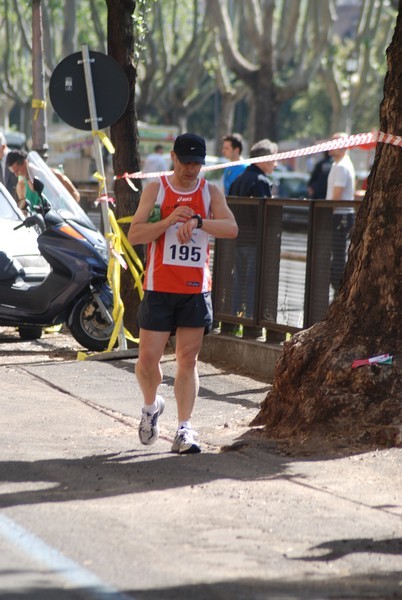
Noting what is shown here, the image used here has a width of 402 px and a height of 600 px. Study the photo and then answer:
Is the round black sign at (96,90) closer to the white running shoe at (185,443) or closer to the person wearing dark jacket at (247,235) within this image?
the person wearing dark jacket at (247,235)

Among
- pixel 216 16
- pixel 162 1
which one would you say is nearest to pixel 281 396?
pixel 216 16

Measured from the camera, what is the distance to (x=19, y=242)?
44.7 ft

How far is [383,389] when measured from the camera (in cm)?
781

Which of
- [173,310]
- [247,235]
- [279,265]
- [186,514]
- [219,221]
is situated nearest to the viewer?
[186,514]

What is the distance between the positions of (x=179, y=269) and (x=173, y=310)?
0.26 m

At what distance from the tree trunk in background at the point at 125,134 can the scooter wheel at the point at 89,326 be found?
54 cm

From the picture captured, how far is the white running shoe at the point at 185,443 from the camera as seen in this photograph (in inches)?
300

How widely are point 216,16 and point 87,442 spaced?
34.1 m

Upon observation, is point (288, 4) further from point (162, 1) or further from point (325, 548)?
point (325, 548)

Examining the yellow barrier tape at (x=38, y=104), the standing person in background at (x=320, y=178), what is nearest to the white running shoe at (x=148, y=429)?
the yellow barrier tape at (x=38, y=104)

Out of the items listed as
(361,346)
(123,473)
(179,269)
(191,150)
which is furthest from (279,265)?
(123,473)

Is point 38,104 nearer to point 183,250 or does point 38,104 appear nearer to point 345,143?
point 345,143

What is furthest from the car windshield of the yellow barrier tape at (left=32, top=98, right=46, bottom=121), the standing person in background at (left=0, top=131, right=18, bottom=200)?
the yellow barrier tape at (left=32, top=98, right=46, bottom=121)

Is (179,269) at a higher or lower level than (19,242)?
higher
